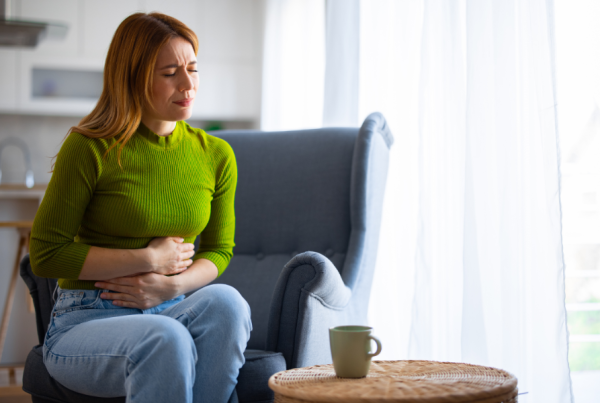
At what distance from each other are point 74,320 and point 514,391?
0.84 meters

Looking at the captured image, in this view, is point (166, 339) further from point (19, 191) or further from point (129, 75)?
point (19, 191)

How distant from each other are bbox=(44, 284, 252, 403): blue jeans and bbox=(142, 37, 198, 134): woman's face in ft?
1.31

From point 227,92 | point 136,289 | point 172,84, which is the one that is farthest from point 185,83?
point 227,92

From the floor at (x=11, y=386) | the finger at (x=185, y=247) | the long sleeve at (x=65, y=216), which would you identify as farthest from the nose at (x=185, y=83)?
the floor at (x=11, y=386)

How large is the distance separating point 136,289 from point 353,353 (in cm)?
51

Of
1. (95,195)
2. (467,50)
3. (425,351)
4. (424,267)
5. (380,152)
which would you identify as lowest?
(425,351)

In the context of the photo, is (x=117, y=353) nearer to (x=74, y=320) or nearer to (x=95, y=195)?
(x=74, y=320)

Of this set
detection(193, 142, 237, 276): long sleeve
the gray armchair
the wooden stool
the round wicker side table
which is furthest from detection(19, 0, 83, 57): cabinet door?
the round wicker side table

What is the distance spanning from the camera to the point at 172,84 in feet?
4.25

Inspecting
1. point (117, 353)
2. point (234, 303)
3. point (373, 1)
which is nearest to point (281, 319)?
point (234, 303)

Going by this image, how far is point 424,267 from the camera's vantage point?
173 cm

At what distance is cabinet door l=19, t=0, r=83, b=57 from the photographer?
361 cm

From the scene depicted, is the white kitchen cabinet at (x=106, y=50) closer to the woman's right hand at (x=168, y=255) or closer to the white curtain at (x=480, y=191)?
the white curtain at (x=480, y=191)

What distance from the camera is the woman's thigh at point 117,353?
3.35ft
